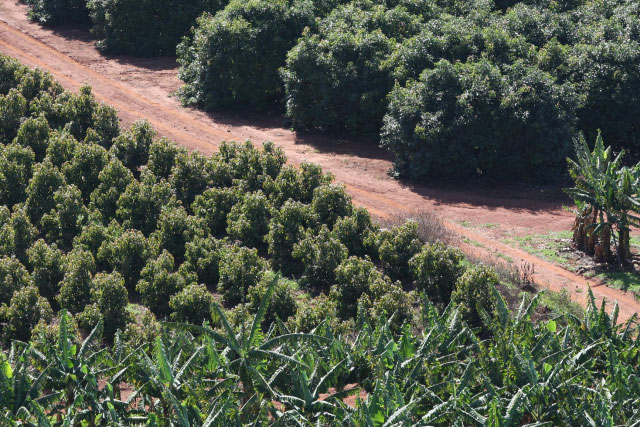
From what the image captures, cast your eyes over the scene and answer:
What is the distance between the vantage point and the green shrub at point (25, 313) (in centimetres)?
1413

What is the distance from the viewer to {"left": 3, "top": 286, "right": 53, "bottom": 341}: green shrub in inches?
556

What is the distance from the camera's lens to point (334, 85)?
2406cm

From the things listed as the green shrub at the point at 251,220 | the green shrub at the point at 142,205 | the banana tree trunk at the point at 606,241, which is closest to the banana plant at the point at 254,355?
the green shrub at the point at 251,220

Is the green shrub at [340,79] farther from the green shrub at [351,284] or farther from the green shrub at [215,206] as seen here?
the green shrub at [351,284]

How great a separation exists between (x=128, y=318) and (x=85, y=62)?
18057 millimetres

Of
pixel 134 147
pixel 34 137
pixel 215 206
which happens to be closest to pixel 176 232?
pixel 215 206

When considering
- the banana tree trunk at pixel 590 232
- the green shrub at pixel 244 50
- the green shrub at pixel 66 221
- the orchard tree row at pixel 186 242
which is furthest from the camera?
the green shrub at pixel 244 50

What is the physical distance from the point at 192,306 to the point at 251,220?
12.3 ft

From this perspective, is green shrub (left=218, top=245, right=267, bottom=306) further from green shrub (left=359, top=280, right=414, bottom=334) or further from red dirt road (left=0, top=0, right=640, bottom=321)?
red dirt road (left=0, top=0, right=640, bottom=321)

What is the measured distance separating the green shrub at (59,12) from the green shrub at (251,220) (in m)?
18.8

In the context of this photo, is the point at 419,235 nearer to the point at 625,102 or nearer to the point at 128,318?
the point at 128,318

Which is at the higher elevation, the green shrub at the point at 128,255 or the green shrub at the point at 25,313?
the green shrub at the point at 128,255

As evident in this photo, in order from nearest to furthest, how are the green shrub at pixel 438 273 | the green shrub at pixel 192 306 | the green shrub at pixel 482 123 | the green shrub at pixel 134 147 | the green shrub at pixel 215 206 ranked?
1. the green shrub at pixel 192 306
2. the green shrub at pixel 438 273
3. the green shrub at pixel 215 206
4. the green shrub at pixel 134 147
5. the green shrub at pixel 482 123

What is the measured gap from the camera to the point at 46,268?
1588 centimetres
